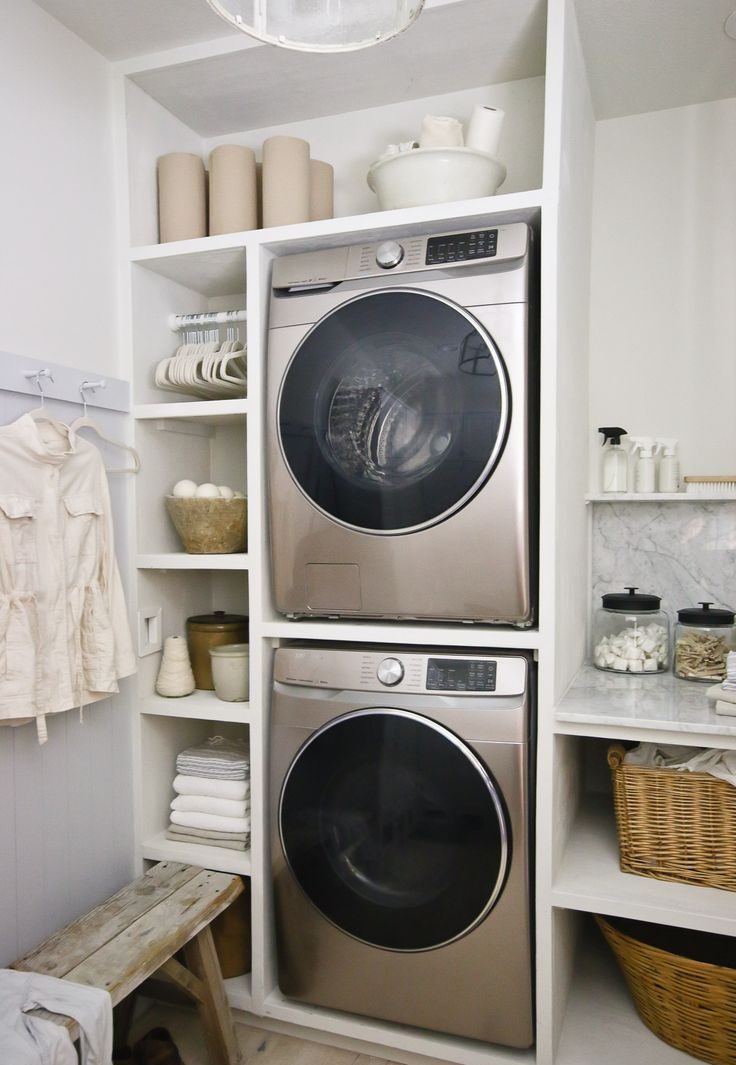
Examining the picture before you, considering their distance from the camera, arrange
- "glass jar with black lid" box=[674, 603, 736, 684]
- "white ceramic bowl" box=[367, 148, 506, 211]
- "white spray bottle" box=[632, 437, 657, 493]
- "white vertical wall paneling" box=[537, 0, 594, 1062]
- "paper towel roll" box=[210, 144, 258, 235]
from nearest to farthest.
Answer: "white vertical wall paneling" box=[537, 0, 594, 1062], "white ceramic bowl" box=[367, 148, 506, 211], "glass jar with black lid" box=[674, 603, 736, 684], "paper towel roll" box=[210, 144, 258, 235], "white spray bottle" box=[632, 437, 657, 493]

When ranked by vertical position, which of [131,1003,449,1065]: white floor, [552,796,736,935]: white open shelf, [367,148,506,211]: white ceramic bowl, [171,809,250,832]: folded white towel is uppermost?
[367,148,506,211]: white ceramic bowl

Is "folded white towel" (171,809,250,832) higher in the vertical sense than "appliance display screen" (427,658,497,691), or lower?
lower

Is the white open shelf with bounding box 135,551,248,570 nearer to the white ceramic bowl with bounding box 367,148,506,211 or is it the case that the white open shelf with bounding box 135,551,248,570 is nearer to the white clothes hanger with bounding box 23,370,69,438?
the white clothes hanger with bounding box 23,370,69,438

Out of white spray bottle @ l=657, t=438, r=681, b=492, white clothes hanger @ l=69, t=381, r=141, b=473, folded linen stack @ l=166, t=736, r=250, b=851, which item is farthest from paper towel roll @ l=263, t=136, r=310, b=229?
folded linen stack @ l=166, t=736, r=250, b=851

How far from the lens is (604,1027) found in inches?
74.0

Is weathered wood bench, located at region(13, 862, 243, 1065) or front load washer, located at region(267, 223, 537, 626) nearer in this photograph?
weathered wood bench, located at region(13, 862, 243, 1065)

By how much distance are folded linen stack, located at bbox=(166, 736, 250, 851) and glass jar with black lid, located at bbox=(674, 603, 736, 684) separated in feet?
3.79

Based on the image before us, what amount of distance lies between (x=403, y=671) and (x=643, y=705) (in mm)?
535

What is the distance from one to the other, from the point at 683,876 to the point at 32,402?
180 cm

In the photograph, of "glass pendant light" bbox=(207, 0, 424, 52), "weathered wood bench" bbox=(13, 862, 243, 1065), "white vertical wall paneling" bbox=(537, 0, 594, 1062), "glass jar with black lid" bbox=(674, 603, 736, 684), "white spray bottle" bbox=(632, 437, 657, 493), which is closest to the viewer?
"glass pendant light" bbox=(207, 0, 424, 52)

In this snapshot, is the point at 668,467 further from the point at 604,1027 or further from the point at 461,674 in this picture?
the point at 604,1027

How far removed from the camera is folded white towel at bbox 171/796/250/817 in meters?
2.01

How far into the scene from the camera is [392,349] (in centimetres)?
178

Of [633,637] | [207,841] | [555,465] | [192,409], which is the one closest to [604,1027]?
[633,637]
